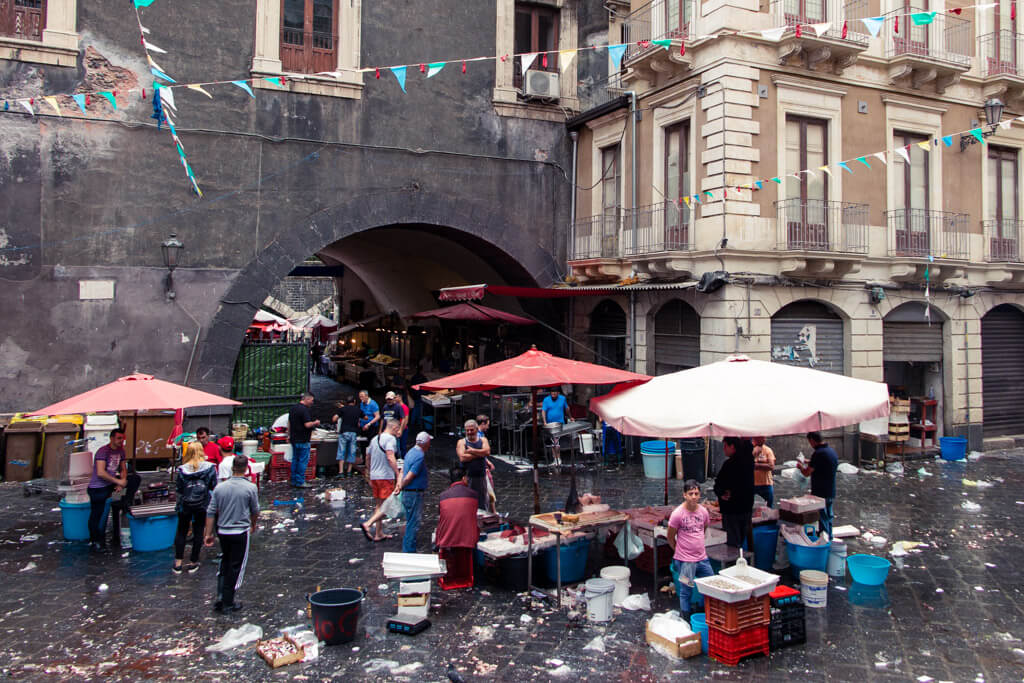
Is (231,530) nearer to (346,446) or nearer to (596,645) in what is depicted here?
(596,645)

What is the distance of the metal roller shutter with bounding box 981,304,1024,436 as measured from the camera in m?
18.4

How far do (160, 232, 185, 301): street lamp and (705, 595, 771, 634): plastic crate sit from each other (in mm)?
12310

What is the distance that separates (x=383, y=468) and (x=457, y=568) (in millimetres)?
2494

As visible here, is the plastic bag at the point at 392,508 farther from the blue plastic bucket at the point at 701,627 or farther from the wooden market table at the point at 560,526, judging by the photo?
the blue plastic bucket at the point at 701,627

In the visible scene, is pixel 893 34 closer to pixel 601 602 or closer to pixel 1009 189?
pixel 1009 189

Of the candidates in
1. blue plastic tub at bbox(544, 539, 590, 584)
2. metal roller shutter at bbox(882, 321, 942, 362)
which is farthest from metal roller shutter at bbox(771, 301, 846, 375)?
blue plastic tub at bbox(544, 539, 590, 584)

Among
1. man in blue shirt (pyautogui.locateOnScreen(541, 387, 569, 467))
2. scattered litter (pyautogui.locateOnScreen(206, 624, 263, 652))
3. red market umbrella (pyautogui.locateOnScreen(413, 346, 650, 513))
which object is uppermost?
red market umbrella (pyautogui.locateOnScreen(413, 346, 650, 513))

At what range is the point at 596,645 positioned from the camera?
716cm

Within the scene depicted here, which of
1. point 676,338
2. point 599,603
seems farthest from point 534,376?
point 676,338

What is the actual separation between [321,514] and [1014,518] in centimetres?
1081

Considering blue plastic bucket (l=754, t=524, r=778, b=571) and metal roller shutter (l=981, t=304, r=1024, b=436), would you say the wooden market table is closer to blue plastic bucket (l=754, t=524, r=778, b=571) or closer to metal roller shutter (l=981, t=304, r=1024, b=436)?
blue plastic bucket (l=754, t=524, r=778, b=571)

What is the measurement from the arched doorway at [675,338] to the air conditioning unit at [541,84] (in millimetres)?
5875

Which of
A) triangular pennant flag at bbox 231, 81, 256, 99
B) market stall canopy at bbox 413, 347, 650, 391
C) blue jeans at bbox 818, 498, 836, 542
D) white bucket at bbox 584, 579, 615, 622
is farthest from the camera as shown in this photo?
triangular pennant flag at bbox 231, 81, 256, 99

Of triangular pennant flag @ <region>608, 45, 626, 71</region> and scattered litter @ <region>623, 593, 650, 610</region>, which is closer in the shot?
scattered litter @ <region>623, 593, 650, 610</region>
